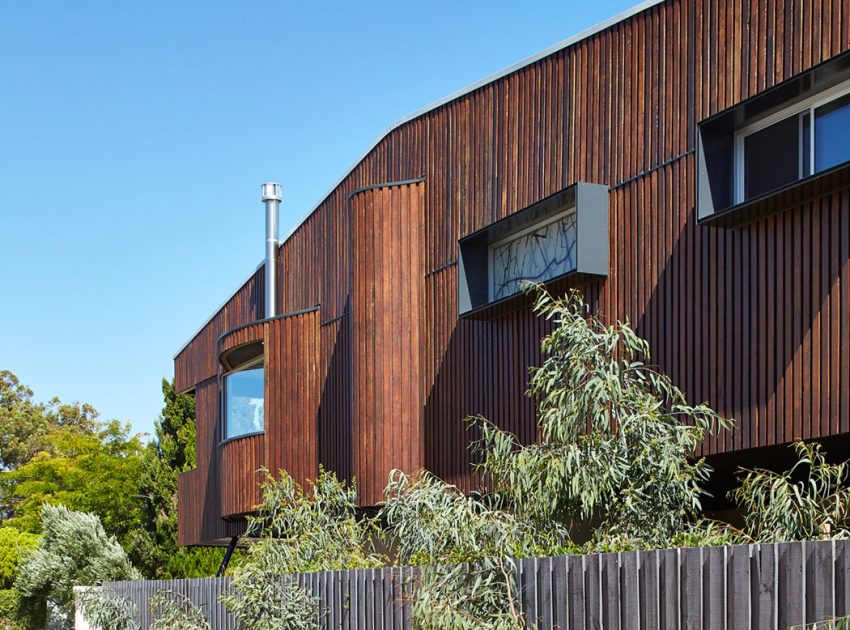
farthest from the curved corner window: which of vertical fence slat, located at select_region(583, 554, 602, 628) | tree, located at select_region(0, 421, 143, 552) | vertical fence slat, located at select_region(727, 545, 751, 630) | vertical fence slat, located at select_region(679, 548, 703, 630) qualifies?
tree, located at select_region(0, 421, 143, 552)

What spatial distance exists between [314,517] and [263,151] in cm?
1063

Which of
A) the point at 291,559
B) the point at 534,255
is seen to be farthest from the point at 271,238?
the point at 291,559

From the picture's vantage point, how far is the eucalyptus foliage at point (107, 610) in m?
15.6

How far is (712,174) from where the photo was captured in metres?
10.1

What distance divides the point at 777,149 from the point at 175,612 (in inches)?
293

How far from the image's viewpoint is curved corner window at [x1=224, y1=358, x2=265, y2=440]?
56.3 feet

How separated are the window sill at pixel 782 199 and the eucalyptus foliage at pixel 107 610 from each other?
8.81 metres

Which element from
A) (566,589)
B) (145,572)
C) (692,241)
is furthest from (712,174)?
(145,572)

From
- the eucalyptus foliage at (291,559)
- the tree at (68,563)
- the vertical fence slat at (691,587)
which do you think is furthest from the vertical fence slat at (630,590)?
the tree at (68,563)

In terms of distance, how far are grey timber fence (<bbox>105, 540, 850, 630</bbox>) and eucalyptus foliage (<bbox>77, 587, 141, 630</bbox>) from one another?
8093 millimetres

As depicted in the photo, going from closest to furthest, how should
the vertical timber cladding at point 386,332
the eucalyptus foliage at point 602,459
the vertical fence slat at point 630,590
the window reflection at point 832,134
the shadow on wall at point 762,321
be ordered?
the vertical fence slat at point 630,590, the eucalyptus foliage at point 602,459, the shadow on wall at point 762,321, the window reflection at point 832,134, the vertical timber cladding at point 386,332

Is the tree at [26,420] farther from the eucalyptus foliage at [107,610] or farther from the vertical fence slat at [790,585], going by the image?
the vertical fence slat at [790,585]

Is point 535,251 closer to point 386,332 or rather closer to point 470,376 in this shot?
point 470,376

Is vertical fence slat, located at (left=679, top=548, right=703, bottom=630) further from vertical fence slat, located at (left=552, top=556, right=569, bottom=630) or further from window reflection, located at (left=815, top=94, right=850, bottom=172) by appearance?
window reflection, located at (left=815, top=94, right=850, bottom=172)
